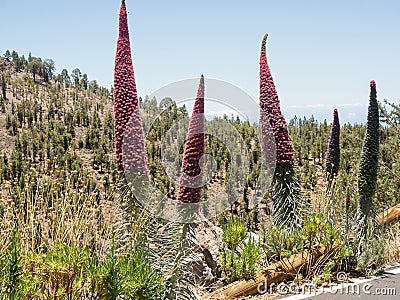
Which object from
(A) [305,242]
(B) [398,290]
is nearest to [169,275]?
(A) [305,242]

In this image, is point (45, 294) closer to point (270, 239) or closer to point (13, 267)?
point (13, 267)

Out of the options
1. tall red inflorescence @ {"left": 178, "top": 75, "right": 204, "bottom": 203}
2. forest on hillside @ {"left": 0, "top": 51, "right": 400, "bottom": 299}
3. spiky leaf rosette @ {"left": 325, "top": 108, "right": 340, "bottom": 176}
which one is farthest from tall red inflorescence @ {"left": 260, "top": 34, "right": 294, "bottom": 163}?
tall red inflorescence @ {"left": 178, "top": 75, "right": 204, "bottom": 203}

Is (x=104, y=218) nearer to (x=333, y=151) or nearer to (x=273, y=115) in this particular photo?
(x=273, y=115)

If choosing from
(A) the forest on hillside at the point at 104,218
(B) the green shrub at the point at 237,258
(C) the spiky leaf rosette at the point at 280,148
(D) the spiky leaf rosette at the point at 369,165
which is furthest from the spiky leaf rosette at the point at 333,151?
(B) the green shrub at the point at 237,258

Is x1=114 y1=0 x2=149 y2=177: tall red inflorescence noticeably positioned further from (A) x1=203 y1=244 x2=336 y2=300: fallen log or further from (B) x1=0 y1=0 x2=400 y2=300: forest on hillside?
(A) x1=203 y1=244 x2=336 y2=300: fallen log

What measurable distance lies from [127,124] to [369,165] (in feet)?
9.35

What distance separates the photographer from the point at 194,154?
3.05 m

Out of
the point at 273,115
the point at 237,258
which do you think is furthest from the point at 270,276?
the point at 273,115

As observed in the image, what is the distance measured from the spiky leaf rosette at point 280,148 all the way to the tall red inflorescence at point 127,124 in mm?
1631

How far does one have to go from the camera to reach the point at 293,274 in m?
4.18

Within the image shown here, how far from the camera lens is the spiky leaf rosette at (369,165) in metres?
4.69

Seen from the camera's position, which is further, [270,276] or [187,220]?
[270,276]

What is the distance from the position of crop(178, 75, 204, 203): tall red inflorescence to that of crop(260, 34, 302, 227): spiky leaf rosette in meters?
1.47

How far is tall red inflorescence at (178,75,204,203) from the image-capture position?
10.0 feet
